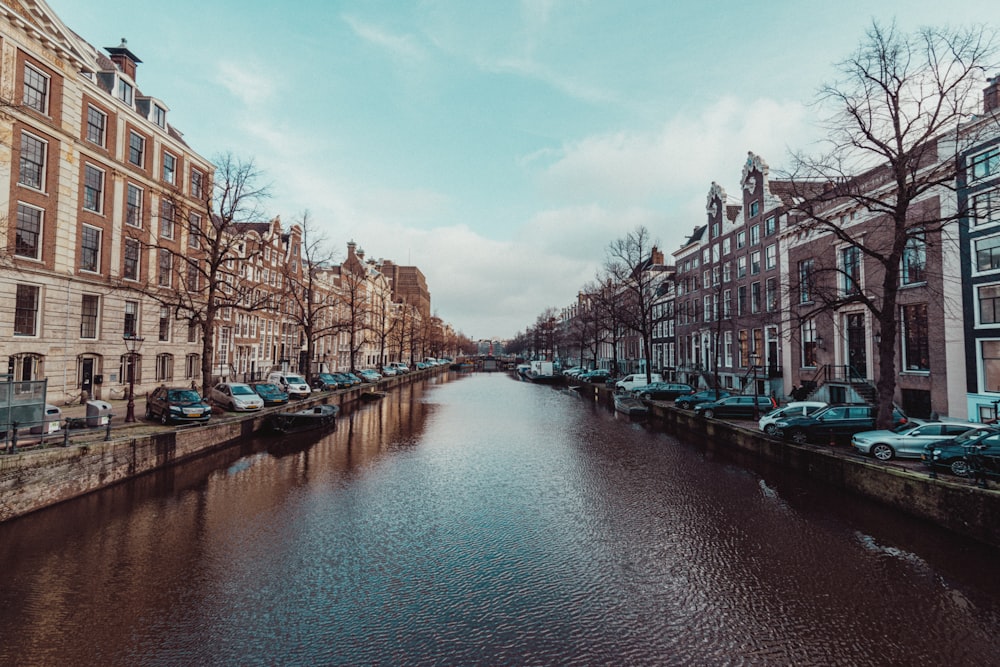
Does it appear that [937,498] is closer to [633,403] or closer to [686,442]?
[686,442]

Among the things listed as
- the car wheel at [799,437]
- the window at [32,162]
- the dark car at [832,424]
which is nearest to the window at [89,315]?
the window at [32,162]

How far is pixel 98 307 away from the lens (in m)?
29.1

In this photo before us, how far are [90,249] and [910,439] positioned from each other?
134ft

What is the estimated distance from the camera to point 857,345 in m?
30.5

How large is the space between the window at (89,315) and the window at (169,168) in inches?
404

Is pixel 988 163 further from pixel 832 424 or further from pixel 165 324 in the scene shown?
pixel 165 324

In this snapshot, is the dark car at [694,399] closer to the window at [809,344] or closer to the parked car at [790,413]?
the window at [809,344]

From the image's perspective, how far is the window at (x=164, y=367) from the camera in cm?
3417

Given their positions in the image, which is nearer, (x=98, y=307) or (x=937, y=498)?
(x=937, y=498)

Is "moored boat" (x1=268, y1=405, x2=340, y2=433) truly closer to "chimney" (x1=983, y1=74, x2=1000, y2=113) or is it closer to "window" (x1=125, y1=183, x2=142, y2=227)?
"window" (x1=125, y1=183, x2=142, y2=227)

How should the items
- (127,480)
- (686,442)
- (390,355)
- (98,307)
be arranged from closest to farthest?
(127,480), (686,442), (98,307), (390,355)

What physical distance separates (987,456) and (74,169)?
40617mm

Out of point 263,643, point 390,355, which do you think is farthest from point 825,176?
point 390,355

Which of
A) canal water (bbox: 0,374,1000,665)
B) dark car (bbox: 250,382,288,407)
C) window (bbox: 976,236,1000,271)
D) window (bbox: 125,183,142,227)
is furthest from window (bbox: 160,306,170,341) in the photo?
window (bbox: 976,236,1000,271)
